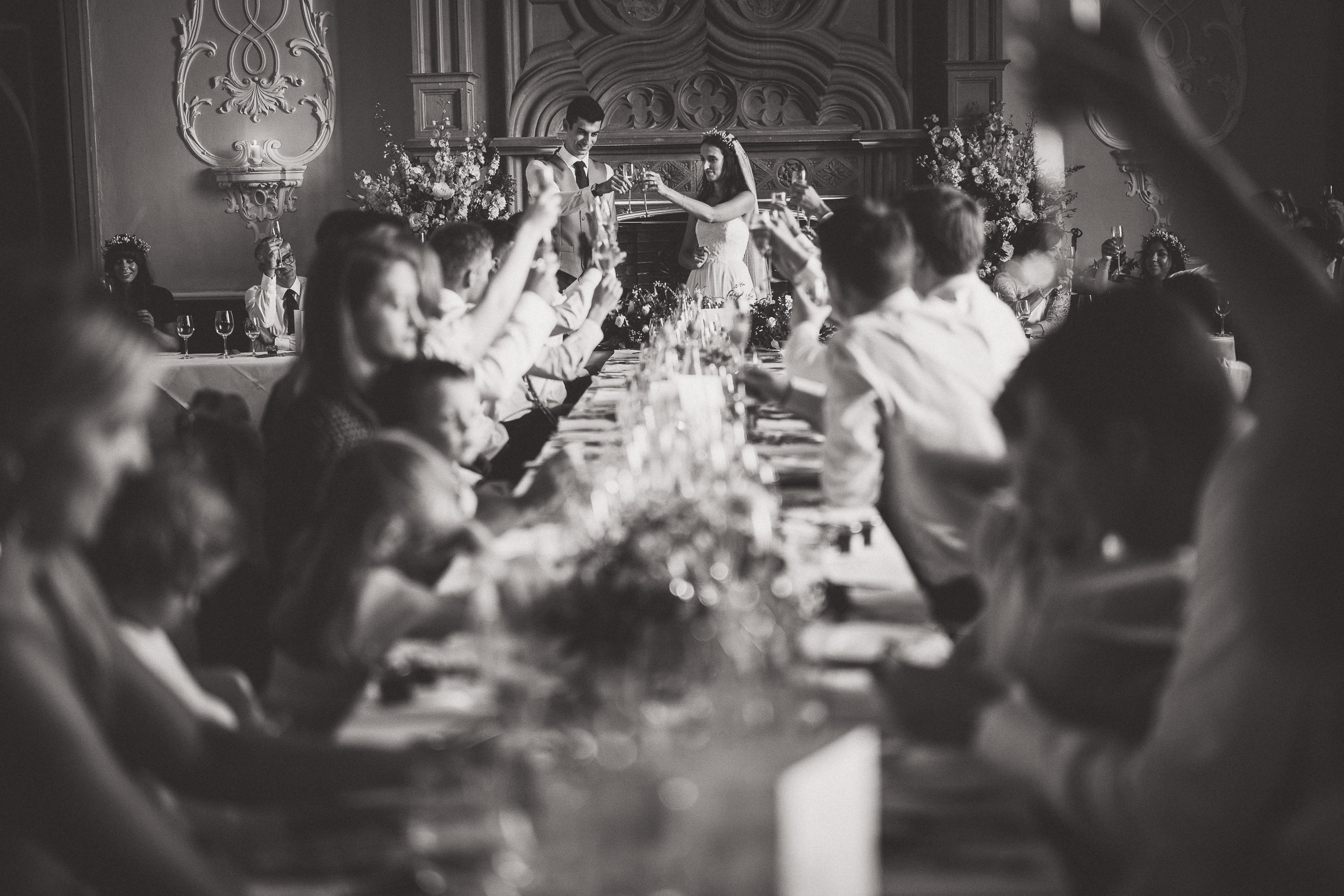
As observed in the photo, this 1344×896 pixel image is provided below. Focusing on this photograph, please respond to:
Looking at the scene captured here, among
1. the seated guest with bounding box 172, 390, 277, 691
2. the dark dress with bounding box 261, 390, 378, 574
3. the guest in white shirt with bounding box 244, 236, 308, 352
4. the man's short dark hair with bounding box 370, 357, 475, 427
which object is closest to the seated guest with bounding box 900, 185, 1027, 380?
the dark dress with bounding box 261, 390, 378, 574

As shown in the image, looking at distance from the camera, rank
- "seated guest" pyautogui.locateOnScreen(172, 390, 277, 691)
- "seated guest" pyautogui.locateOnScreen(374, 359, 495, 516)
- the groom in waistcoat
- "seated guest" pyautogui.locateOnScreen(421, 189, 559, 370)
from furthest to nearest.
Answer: the groom in waistcoat → "seated guest" pyautogui.locateOnScreen(421, 189, 559, 370) → "seated guest" pyautogui.locateOnScreen(172, 390, 277, 691) → "seated guest" pyautogui.locateOnScreen(374, 359, 495, 516)

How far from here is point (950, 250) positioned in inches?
162

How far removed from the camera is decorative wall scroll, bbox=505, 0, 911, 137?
11.6 metres

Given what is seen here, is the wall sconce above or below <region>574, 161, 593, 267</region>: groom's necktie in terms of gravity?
above

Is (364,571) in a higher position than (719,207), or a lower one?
lower

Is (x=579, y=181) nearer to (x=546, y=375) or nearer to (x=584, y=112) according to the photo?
(x=584, y=112)

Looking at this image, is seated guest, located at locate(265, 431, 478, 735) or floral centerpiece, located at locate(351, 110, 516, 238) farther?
floral centerpiece, located at locate(351, 110, 516, 238)

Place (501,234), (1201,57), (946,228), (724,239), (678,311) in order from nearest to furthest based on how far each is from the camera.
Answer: (946,228), (501,234), (678,311), (724,239), (1201,57)

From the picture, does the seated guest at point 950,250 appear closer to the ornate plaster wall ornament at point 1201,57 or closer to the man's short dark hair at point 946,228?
the man's short dark hair at point 946,228

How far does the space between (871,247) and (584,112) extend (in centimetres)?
614

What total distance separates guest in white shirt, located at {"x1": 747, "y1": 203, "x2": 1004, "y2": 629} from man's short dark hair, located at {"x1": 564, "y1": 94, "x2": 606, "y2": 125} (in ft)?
19.4

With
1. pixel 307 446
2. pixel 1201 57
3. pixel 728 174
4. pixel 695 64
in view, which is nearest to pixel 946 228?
pixel 307 446

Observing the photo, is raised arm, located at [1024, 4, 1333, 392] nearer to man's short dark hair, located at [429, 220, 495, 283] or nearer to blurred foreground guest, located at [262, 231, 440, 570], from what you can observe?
blurred foreground guest, located at [262, 231, 440, 570]

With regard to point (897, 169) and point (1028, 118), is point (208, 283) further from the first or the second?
point (1028, 118)
